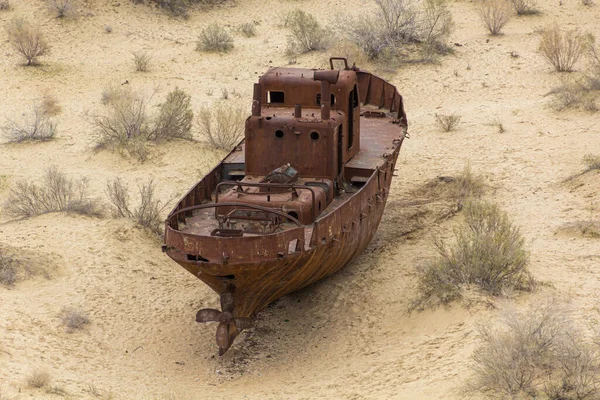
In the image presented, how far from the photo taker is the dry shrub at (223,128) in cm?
1841

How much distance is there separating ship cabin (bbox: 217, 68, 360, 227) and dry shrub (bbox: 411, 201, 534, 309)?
1.61 metres

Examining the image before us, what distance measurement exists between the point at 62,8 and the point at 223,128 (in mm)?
8045

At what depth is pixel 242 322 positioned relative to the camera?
11.2 m

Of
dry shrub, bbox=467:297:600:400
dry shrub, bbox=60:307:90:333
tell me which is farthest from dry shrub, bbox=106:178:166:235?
dry shrub, bbox=467:297:600:400

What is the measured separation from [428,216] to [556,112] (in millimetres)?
4976

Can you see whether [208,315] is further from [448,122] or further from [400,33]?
[400,33]

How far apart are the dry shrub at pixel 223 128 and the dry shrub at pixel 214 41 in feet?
15.1

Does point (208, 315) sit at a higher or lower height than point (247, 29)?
lower

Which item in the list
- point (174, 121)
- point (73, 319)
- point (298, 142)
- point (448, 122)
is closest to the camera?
point (73, 319)

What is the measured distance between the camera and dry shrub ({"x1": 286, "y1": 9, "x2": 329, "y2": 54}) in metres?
23.1

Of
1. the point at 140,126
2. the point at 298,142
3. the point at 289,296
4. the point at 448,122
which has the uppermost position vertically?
the point at 298,142

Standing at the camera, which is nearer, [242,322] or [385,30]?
[242,322]

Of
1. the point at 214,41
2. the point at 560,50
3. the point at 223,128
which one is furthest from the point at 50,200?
the point at 560,50

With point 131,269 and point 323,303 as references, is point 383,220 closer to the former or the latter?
point 323,303
